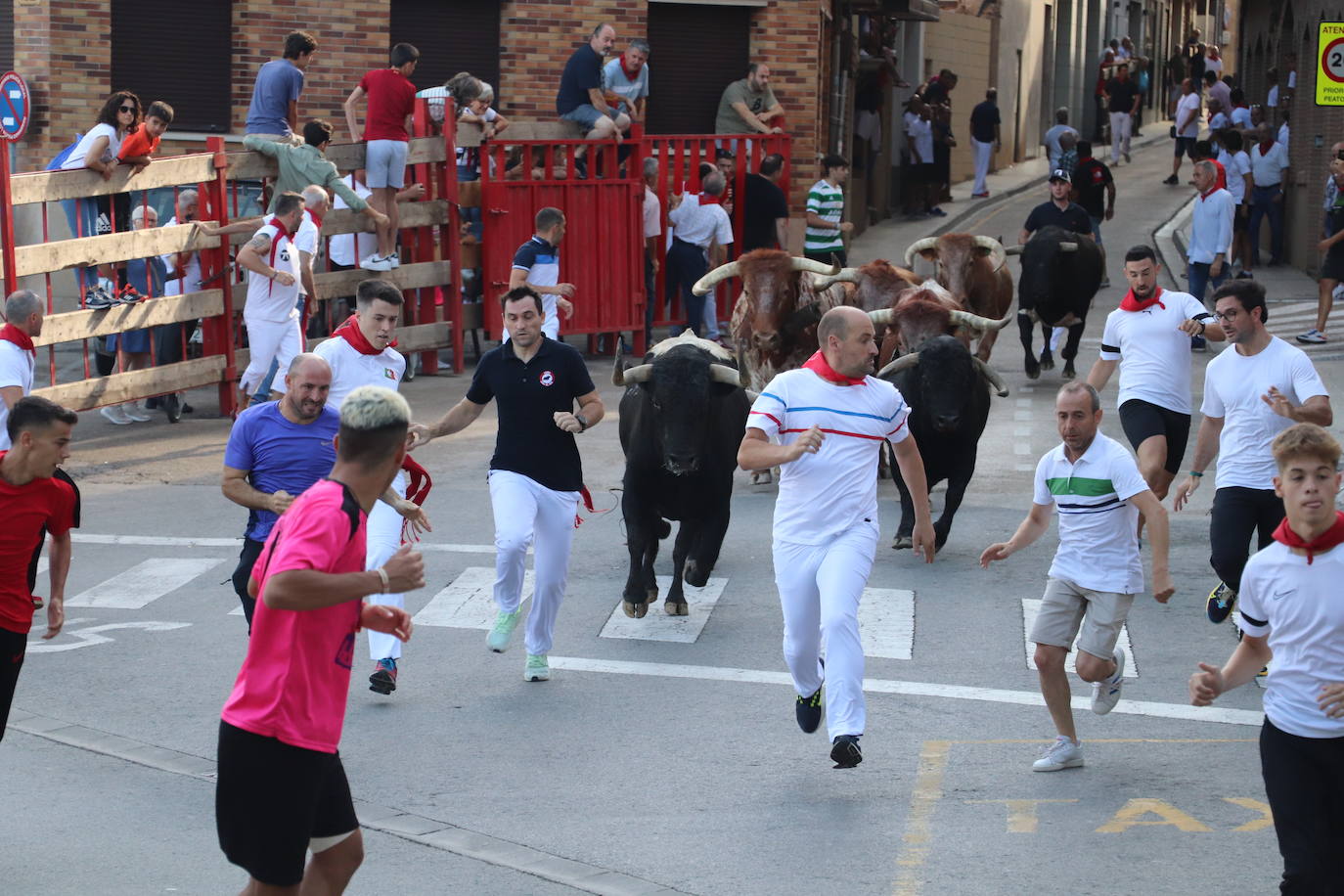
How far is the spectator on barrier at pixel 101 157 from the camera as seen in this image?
16458 millimetres

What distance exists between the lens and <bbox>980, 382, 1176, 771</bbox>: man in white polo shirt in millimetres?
8195

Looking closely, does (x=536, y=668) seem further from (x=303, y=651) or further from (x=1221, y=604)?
(x=303, y=651)

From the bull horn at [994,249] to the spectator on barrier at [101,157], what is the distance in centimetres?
822

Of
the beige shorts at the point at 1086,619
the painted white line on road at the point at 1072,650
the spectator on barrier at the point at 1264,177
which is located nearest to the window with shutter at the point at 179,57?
the spectator on barrier at the point at 1264,177

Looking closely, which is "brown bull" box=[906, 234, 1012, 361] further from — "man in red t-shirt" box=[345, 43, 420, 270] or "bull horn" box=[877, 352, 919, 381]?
"man in red t-shirt" box=[345, 43, 420, 270]

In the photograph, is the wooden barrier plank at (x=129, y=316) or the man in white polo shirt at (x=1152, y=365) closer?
the man in white polo shirt at (x=1152, y=365)

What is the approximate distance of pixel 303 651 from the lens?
17.2 ft

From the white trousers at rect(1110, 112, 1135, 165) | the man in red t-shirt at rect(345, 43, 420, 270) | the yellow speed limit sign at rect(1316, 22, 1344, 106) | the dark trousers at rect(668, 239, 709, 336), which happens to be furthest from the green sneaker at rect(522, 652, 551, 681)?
the white trousers at rect(1110, 112, 1135, 165)

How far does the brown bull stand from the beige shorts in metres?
10.4

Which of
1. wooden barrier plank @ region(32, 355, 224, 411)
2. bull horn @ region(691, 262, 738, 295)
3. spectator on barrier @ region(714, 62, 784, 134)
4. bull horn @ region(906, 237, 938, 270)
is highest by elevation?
spectator on barrier @ region(714, 62, 784, 134)

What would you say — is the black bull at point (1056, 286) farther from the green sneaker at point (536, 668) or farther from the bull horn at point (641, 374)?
the green sneaker at point (536, 668)

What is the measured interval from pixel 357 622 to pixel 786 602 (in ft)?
10.4

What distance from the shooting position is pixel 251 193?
733 inches

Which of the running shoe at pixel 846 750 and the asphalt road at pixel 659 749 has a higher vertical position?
the running shoe at pixel 846 750
